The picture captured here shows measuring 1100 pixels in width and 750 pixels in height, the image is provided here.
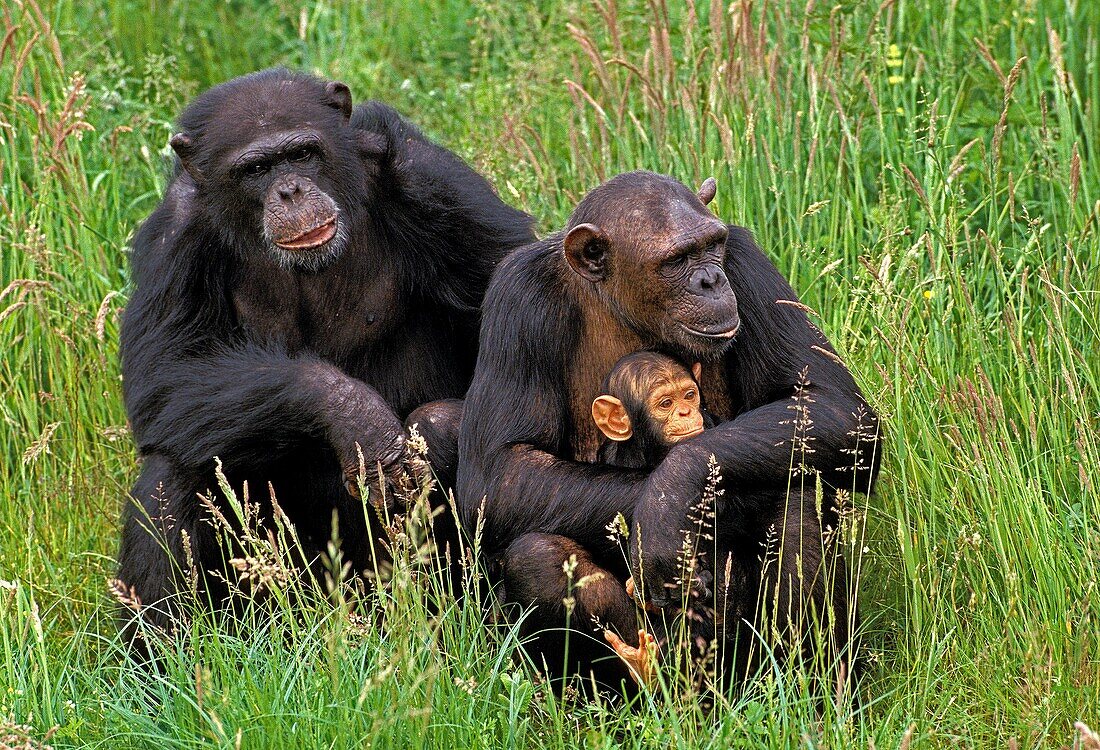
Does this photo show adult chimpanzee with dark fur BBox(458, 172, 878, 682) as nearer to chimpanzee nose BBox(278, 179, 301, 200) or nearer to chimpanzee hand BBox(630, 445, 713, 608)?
chimpanzee hand BBox(630, 445, 713, 608)

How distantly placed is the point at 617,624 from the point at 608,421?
0.61 m

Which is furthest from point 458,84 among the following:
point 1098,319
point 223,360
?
point 1098,319

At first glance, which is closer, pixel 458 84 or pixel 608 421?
pixel 608 421

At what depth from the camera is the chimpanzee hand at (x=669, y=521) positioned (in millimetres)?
4270

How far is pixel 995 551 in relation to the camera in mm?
4535

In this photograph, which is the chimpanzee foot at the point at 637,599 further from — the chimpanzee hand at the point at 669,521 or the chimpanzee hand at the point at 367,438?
the chimpanzee hand at the point at 367,438

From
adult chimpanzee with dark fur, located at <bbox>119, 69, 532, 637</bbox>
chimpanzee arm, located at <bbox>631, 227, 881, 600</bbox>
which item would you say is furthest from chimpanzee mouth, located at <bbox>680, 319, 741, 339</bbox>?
adult chimpanzee with dark fur, located at <bbox>119, 69, 532, 637</bbox>

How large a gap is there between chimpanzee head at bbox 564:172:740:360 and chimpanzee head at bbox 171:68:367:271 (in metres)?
0.92

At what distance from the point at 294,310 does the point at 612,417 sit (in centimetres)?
149

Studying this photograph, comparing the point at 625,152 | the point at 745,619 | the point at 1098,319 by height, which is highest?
the point at 625,152

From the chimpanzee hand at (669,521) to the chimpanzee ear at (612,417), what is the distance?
287mm

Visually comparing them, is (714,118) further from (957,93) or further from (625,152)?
(957,93)

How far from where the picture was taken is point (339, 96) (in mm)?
5461

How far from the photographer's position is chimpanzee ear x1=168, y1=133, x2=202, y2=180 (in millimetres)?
5332
